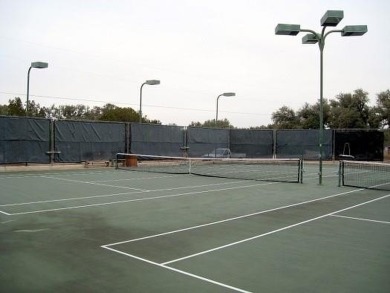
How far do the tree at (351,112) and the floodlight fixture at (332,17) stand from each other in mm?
48017

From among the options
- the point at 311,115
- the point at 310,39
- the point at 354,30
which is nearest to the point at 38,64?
the point at 310,39

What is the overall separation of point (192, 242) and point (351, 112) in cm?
5735

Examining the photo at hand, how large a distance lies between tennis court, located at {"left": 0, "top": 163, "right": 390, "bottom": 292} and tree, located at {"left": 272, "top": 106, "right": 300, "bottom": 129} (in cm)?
6137

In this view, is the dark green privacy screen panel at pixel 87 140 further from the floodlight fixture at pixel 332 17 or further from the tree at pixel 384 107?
the tree at pixel 384 107

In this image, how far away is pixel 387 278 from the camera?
5031mm

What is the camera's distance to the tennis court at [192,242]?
4840 mm

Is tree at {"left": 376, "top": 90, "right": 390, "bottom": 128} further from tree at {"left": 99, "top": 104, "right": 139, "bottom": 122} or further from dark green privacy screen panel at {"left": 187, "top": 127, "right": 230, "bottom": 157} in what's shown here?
tree at {"left": 99, "top": 104, "right": 139, "bottom": 122}

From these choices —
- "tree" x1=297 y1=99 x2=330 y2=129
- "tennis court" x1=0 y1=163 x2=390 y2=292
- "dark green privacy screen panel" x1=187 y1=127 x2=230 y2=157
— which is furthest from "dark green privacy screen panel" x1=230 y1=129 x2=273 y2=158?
"tree" x1=297 y1=99 x2=330 y2=129

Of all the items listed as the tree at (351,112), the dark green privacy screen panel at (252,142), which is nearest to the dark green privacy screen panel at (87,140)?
the dark green privacy screen panel at (252,142)

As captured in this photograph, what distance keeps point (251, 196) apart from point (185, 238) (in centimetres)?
551

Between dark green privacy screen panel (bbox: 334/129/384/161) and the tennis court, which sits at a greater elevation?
dark green privacy screen panel (bbox: 334/129/384/161)

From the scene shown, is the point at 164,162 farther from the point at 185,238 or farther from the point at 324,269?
the point at 324,269

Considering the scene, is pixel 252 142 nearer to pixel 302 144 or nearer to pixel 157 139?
pixel 302 144

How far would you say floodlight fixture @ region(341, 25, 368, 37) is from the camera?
14.2 metres
